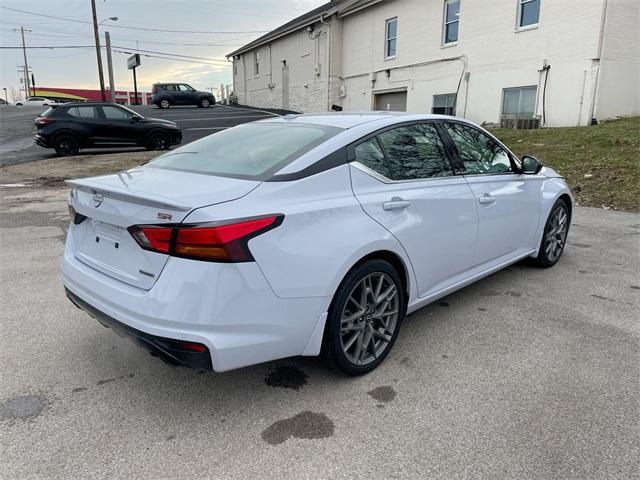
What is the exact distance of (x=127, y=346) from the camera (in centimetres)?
326

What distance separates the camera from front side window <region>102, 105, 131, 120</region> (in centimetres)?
1473

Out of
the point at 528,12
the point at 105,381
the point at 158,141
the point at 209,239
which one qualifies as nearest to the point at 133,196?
the point at 209,239

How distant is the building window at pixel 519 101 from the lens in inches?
605

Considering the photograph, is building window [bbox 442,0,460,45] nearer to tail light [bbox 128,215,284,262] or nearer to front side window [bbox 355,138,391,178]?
front side window [bbox 355,138,391,178]

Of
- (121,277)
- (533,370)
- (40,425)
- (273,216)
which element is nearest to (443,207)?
(533,370)

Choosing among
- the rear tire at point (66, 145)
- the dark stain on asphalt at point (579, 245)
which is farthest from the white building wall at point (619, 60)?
the rear tire at point (66, 145)

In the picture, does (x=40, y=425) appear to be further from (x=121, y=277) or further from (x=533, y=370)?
(x=533, y=370)

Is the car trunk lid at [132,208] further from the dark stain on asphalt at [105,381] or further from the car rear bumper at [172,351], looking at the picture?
the dark stain on asphalt at [105,381]

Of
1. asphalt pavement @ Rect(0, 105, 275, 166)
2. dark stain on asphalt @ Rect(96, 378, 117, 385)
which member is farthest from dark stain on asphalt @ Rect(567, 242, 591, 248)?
asphalt pavement @ Rect(0, 105, 275, 166)

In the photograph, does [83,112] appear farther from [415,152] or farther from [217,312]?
[217,312]

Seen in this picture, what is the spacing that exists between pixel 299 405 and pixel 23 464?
131 cm

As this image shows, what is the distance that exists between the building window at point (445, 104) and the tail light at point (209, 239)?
17.6 meters

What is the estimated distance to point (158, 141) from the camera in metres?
15.6

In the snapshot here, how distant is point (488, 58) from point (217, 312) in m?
17.0
